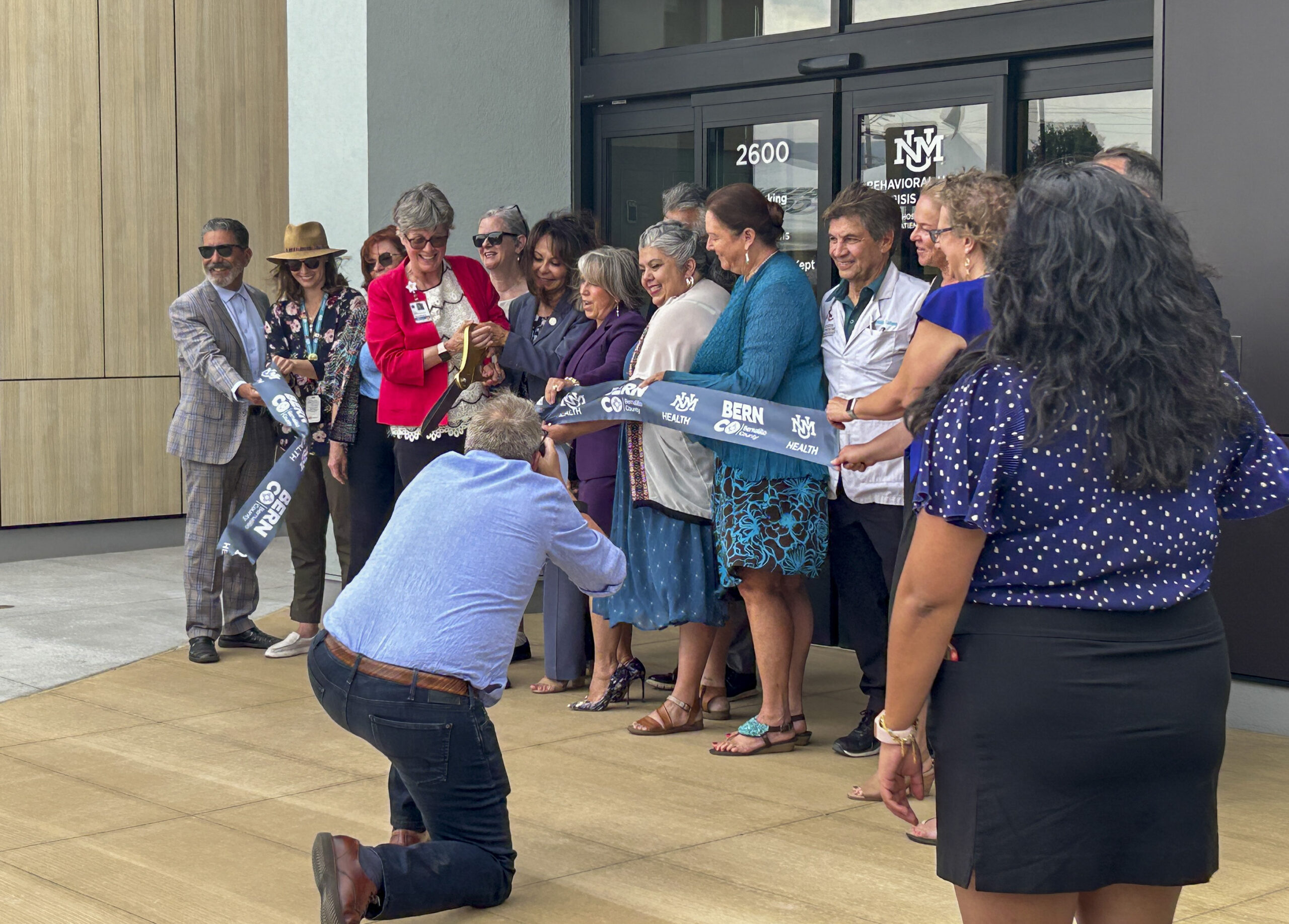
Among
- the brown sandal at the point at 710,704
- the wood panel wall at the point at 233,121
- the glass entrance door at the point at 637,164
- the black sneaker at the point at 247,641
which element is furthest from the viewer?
the wood panel wall at the point at 233,121

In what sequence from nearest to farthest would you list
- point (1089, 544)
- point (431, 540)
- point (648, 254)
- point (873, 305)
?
1. point (1089, 544)
2. point (431, 540)
3. point (873, 305)
4. point (648, 254)

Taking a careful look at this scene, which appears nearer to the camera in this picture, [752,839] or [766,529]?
[752,839]

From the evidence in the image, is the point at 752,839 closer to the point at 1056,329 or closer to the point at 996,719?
the point at 996,719

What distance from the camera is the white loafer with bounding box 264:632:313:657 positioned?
7219 millimetres

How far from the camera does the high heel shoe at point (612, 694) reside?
6.08 m

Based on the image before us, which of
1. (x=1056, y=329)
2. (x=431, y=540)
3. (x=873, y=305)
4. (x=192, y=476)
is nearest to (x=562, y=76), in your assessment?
(x=192, y=476)

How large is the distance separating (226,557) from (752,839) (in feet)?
12.8

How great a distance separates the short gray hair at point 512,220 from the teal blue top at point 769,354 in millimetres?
A: 1707

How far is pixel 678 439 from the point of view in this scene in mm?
5711

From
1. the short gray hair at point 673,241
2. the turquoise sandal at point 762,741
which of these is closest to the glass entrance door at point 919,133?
the short gray hair at point 673,241

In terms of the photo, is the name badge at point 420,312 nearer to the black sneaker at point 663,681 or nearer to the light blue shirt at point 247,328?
the light blue shirt at point 247,328

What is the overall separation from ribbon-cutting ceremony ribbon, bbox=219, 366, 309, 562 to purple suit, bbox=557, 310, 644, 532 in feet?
4.83

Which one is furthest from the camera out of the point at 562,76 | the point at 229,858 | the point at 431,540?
the point at 562,76

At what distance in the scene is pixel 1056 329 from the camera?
2211mm
